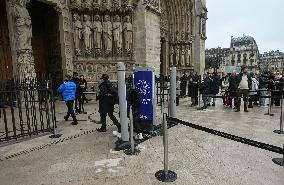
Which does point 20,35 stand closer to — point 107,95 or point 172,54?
point 107,95

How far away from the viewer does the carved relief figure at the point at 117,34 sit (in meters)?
12.5

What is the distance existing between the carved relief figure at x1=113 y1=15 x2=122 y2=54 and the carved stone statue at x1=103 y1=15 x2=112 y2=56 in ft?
0.89

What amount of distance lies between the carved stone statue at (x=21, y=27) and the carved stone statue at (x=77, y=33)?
2.71m

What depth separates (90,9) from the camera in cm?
1211

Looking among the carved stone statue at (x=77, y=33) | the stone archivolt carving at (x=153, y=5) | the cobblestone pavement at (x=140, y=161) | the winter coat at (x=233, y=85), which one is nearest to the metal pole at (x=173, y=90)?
the cobblestone pavement at (x=140, y=161)

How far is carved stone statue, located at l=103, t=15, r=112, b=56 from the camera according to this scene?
12422mm

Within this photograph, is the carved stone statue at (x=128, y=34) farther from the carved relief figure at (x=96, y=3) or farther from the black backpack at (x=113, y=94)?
the black backpack at (x=113, y=94)

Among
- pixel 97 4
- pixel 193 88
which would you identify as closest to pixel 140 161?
pixel 193 88

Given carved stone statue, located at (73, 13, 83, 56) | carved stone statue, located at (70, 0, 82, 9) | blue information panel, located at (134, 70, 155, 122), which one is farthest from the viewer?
carved stone statue, located at (73, 13, 83, 56)

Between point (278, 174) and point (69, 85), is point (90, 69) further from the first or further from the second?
point (278, 174)

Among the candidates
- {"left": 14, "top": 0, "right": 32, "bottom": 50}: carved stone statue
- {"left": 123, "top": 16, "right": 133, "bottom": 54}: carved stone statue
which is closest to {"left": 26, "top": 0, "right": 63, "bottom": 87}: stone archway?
{"left": 14, "top": 0, "right": 32, "bottom": 50}: carved stone statue

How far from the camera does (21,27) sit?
9.70m

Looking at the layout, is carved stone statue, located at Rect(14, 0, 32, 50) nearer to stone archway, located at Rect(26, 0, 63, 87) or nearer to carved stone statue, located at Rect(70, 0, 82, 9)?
stone archway, located at Rect(26, 0, 63, 87)

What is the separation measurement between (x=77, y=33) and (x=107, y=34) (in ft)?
5.19
